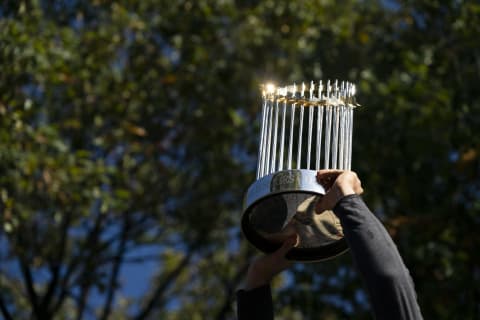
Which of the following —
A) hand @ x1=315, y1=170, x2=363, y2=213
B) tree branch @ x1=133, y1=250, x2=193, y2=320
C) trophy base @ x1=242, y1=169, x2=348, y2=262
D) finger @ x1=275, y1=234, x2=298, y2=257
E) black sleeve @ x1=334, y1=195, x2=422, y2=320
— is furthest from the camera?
tree branch @ x1=133, y1=250, x2=193, y2=320

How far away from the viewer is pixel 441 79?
40.5 feet

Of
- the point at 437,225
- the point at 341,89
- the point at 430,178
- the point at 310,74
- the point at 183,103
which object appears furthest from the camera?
the point at 183,103

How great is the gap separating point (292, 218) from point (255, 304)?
20.9 inches

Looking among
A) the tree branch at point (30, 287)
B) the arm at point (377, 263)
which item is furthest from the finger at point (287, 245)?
the tree branch at point (30, 287)

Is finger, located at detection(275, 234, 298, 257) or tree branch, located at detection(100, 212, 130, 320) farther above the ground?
tree branch, located at detection(100, 212, 130, 320)

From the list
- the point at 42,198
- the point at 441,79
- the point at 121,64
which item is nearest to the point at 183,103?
the point at 121,64

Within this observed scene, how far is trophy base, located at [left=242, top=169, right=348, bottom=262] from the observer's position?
12.2ft

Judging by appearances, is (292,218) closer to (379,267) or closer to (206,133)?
(379,267)

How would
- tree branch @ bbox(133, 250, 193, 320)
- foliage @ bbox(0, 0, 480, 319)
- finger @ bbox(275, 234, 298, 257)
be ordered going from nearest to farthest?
finger @ bbox(275, 234, 298, 257)
foliage @ bbox(0, 0, 480, 319)
tree branch @ bbox(133, 250, 193, 320)

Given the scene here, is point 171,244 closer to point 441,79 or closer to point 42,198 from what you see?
point 42,198

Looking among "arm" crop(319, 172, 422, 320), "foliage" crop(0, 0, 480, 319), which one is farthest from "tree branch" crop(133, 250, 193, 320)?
"arm" crop(319, 172, 422, 320)

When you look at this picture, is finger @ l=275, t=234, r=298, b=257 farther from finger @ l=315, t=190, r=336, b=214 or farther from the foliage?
the foliage

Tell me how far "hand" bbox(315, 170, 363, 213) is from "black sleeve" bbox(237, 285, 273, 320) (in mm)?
683

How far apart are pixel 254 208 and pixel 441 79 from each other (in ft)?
29.9
